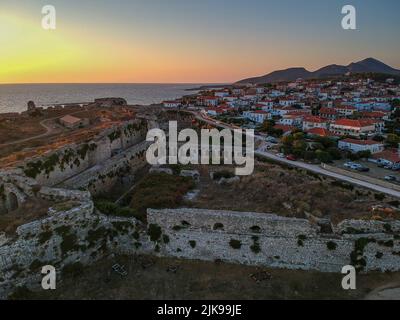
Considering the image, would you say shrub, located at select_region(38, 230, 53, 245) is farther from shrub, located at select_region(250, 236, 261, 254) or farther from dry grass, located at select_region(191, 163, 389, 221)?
shrub, located at select_region(250, 236, 261, 254)

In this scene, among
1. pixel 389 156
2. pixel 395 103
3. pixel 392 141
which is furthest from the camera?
pixel 395 103

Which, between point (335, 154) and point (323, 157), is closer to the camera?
point (323, 157)

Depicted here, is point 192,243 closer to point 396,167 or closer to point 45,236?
point 45,236

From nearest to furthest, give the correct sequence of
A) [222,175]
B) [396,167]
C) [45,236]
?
[45,236] < [222,175] < [396,167]

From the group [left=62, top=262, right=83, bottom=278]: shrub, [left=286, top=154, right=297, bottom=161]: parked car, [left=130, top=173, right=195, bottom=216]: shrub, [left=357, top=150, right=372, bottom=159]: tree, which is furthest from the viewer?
[left=357, top=150, right=372, bottom=159]: tree

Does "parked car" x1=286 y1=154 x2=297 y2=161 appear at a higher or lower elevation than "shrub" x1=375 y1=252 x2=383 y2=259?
higher

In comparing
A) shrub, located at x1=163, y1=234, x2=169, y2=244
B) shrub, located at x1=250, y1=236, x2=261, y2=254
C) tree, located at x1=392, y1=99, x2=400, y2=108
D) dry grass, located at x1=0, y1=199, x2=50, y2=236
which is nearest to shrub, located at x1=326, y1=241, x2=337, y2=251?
shrub, located at x1=250, y1=236, x2=261, y2=254

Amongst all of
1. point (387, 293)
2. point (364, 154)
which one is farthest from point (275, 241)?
point (364, 154)
